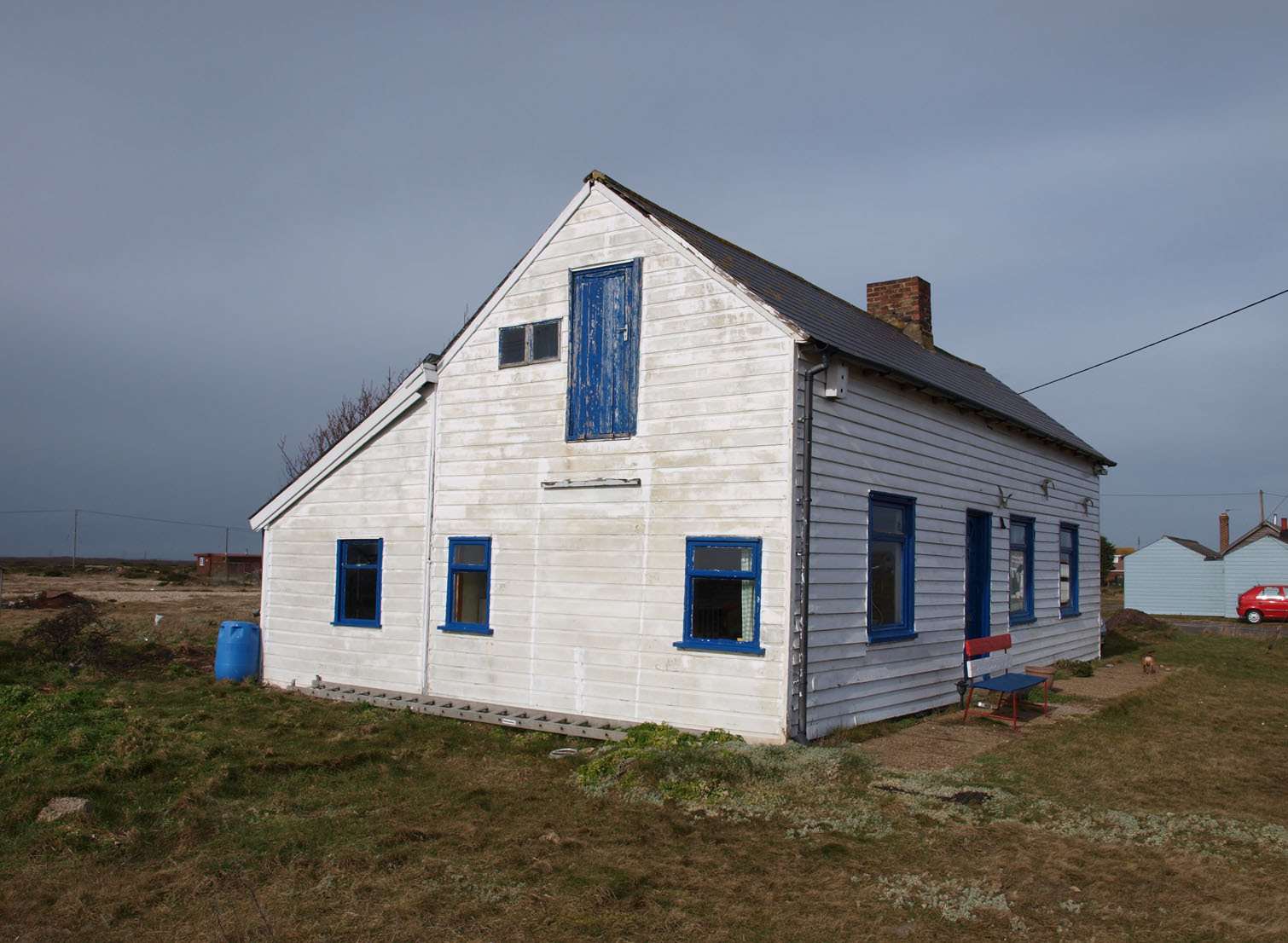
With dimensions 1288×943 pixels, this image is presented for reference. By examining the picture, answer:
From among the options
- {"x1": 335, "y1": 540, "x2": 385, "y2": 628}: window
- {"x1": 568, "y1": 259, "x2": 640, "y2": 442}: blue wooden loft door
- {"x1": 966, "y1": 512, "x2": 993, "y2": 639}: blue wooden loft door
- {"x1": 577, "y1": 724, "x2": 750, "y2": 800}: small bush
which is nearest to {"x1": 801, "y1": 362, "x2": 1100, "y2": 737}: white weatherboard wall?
{"x1": 966, "y1": 512, "x2": 993, "y2": 639}: blue wooden loft door

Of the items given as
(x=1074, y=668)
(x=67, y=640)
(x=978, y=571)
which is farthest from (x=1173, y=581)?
(x=67, y=640)

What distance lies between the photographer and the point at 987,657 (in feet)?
48.0

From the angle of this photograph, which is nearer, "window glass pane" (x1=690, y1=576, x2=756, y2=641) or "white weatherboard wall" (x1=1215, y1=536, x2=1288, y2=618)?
"window glass pane" (x1=690, y1=576, x2=756, y2=641)

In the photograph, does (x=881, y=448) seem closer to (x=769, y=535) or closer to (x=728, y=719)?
(x=769, y=535)

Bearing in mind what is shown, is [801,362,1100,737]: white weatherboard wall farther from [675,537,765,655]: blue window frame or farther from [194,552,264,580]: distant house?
[194,552,264,580]: distant house

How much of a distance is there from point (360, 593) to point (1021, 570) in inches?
434

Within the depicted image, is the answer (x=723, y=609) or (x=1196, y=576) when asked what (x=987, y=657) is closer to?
(x=723, y=609)

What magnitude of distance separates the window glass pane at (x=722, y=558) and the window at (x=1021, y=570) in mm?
7682

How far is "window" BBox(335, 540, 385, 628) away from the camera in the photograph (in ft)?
48.9

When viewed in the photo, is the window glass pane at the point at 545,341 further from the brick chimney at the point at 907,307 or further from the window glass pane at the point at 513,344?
the brick chimney at the point at 907,307

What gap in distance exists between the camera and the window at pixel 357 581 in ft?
48.9

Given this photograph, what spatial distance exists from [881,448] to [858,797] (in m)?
5.03

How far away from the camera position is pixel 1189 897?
20.6 ft

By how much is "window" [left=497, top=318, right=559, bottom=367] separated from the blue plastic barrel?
643cm
